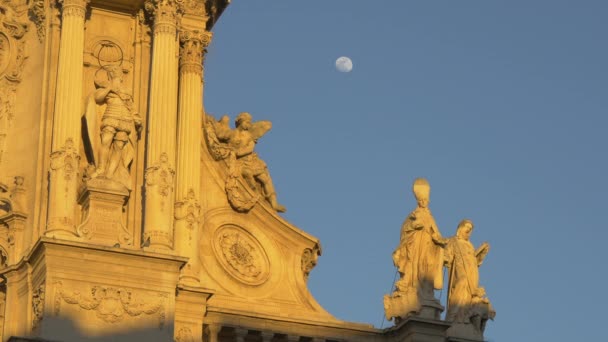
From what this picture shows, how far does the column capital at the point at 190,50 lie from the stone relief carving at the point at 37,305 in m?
5.00

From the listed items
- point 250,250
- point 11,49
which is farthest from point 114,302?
point 11,49

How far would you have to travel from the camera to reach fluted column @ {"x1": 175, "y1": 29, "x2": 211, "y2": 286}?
2930 cm

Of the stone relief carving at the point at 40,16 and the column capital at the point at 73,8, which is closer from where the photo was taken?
the column capital at the point at 73,8

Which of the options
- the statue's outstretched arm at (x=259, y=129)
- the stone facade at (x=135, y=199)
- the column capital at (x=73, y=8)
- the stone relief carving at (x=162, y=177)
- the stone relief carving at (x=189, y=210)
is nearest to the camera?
the stone facade at (x=135, y=199)

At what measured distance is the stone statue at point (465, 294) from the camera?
29.9 meters

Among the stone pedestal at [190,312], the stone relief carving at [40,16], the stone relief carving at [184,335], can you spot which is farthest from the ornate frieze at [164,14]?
the stone relief carving at [184,335]

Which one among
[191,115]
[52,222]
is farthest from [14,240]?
[191,115]

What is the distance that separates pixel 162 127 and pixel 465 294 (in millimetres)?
5201

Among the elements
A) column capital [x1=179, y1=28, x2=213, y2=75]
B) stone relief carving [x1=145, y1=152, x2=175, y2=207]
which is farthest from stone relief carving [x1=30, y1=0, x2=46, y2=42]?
stone relief carving [x1=145, y1=152, x2=175, y2=207]

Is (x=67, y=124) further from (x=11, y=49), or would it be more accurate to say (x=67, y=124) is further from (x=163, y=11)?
(x=163, y=11)

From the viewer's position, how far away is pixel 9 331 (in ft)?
91.5

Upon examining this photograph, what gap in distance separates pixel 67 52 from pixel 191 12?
2.71 meters

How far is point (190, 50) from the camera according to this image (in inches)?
1209

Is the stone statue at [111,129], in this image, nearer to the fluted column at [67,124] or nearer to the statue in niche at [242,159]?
the fluted column at [67,124]
